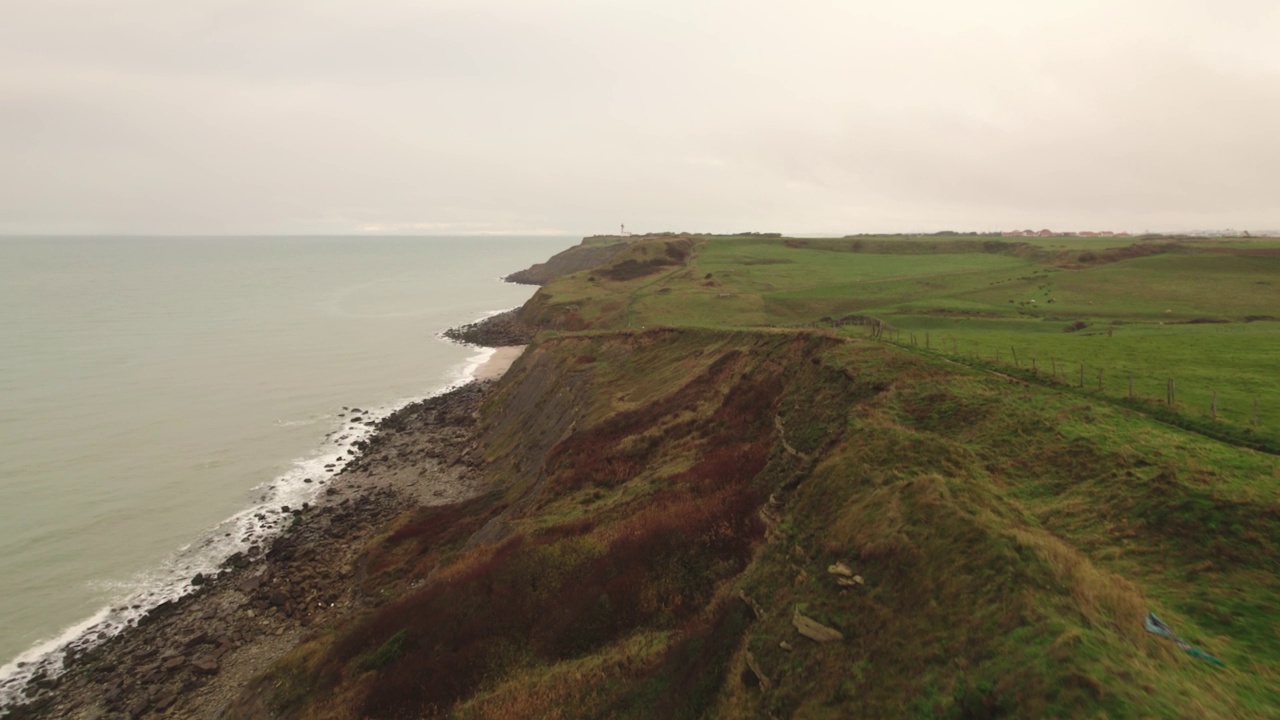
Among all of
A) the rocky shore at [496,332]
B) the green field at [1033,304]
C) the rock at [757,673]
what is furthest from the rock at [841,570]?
the rocky shore at [496,332]

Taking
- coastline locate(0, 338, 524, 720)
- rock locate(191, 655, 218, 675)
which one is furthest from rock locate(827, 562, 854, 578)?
rock locate(191, 655, 218, 675)

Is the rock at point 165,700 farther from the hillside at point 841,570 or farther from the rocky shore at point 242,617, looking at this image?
the hillside at point 841,570

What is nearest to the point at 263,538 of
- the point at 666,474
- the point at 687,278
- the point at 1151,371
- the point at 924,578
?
the point at 666,474

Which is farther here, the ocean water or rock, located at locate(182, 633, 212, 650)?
the ocean water

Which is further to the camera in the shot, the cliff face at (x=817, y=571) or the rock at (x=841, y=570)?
the rock at (x=841, y=570)

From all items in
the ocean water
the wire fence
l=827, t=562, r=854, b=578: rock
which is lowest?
the ocean water

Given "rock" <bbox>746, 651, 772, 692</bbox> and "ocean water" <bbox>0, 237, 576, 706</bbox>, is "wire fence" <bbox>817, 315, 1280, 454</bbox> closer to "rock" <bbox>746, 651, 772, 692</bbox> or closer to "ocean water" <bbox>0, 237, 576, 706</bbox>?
"rock" <bbox>746, 651, 772, 692</bbox>

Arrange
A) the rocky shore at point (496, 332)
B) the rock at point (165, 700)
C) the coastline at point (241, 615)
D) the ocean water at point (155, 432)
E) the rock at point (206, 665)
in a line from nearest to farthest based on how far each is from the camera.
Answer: the rock at point (165, 700), the coastline at point (241, 615), the rock at point (206, 665), the ocean water at point (155, 432), the rocky shore at point (496, 332)
